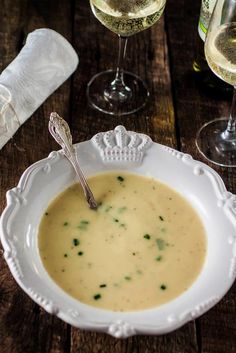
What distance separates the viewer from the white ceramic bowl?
40.3 inches

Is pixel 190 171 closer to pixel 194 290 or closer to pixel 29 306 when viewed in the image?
pixel 194 290

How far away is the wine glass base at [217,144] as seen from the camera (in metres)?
1.47

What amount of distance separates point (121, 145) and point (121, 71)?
0.35 m

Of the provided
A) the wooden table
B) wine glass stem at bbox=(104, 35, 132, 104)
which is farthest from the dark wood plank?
wine glass stem at bbox=(104, 35, 132, 104)

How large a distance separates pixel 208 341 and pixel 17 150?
1.79ft

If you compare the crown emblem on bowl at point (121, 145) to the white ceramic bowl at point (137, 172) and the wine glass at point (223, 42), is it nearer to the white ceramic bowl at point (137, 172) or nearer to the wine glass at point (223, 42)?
the white ceramic bowl at point (137, 172)

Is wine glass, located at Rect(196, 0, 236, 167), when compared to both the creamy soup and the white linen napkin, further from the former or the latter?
the white linen napkin

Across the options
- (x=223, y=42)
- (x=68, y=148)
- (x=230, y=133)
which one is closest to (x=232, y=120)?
(x=230, y=133)

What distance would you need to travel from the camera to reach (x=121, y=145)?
129 centimetres

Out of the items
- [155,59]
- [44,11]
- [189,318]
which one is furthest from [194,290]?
[44,11]

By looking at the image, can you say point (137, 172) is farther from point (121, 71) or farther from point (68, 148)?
point (121, 71)

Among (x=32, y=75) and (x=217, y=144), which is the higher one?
(x=32, y=75)

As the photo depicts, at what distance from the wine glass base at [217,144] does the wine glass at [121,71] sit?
0.51ft

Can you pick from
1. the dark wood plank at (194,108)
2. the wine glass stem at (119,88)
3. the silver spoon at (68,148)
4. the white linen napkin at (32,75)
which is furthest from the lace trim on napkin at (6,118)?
the dark wood plank at (194,108)
